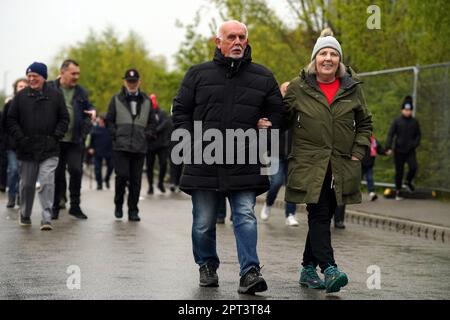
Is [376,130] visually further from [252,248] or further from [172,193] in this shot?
[252,248]

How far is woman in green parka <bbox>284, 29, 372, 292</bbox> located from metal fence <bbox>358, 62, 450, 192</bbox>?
12.0 metres

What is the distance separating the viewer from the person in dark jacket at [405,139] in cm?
2148

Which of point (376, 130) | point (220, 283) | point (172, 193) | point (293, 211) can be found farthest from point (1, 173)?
point (220, 283)

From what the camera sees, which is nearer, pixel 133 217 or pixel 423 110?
pixel 133 217

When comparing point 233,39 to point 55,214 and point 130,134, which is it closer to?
point 130,134

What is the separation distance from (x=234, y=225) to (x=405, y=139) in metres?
13.2

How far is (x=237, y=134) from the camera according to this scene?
869 centimetres

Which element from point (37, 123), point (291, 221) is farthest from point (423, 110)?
point (37, 123)

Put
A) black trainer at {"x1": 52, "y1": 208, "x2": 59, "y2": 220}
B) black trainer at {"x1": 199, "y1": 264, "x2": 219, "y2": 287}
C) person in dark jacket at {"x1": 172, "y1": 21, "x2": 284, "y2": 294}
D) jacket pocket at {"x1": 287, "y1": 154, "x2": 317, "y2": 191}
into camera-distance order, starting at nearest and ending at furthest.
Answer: person in dark jacket at {"x1": 172, "y1": 21, "x2": 284, "y2": 294}, jacket pocket at {"x1": 287, "y1": 154, "x2": 317, "y2": 191}, black trainer at {"x1": 199, "y1": 264, "x2": 219, "y2": 287}, black trainer at {"x1": 52, "y1": 208, "x2": 59, "y2": 220}

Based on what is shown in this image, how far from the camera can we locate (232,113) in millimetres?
8711

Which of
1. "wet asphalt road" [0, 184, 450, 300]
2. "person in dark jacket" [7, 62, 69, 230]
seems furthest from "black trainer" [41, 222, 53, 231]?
"wet asphalt road" [0, 184, 450, 300]

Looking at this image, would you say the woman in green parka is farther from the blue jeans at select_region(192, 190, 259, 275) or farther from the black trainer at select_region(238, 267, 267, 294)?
the black trainer at select_region(238, 267, 267, 294)

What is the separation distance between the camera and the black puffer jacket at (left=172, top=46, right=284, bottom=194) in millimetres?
8719
